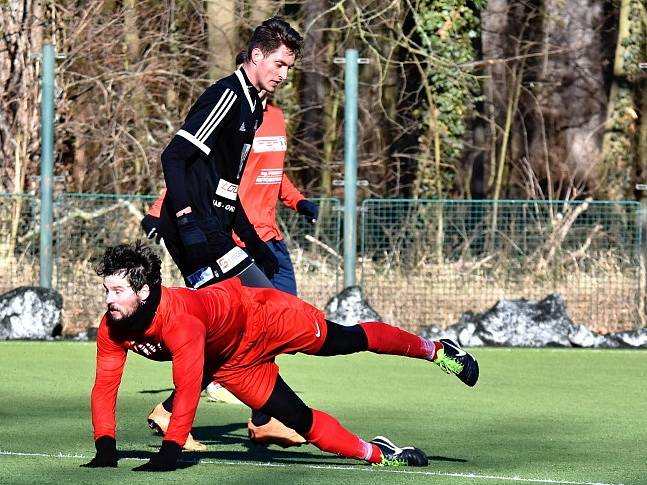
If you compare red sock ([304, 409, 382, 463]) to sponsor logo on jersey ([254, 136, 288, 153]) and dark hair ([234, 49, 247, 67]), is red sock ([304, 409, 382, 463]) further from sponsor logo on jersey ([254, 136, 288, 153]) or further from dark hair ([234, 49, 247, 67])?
sponsor logo on jersey ([254, 136, 288, 153])

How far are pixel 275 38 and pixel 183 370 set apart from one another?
6.71ft

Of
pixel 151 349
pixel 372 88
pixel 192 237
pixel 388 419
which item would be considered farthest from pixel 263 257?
pixel 372 88

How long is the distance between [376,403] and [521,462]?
9.84 feet

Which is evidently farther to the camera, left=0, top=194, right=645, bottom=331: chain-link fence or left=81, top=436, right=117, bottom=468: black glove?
left=0, top=194, right=645, bottom=331: chain-link fence

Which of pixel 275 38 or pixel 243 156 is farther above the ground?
pixel 275 38

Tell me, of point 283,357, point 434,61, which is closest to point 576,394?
point 283,357

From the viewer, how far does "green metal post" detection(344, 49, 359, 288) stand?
1515 centimetres

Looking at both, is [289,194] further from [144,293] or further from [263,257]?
[144,293]

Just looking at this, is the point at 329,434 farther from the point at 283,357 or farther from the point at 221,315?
the point at 283,357

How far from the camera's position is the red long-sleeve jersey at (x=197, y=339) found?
6.76 m

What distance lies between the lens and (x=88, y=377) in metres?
12.1

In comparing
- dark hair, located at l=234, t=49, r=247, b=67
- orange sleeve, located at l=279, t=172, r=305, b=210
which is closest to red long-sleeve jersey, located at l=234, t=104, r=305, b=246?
orange sleeve, located at l=279, t=172, r=305, b=210

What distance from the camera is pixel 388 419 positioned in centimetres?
978

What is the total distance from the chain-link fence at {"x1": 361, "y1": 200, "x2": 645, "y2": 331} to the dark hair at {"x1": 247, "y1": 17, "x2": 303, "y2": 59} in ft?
25.4
